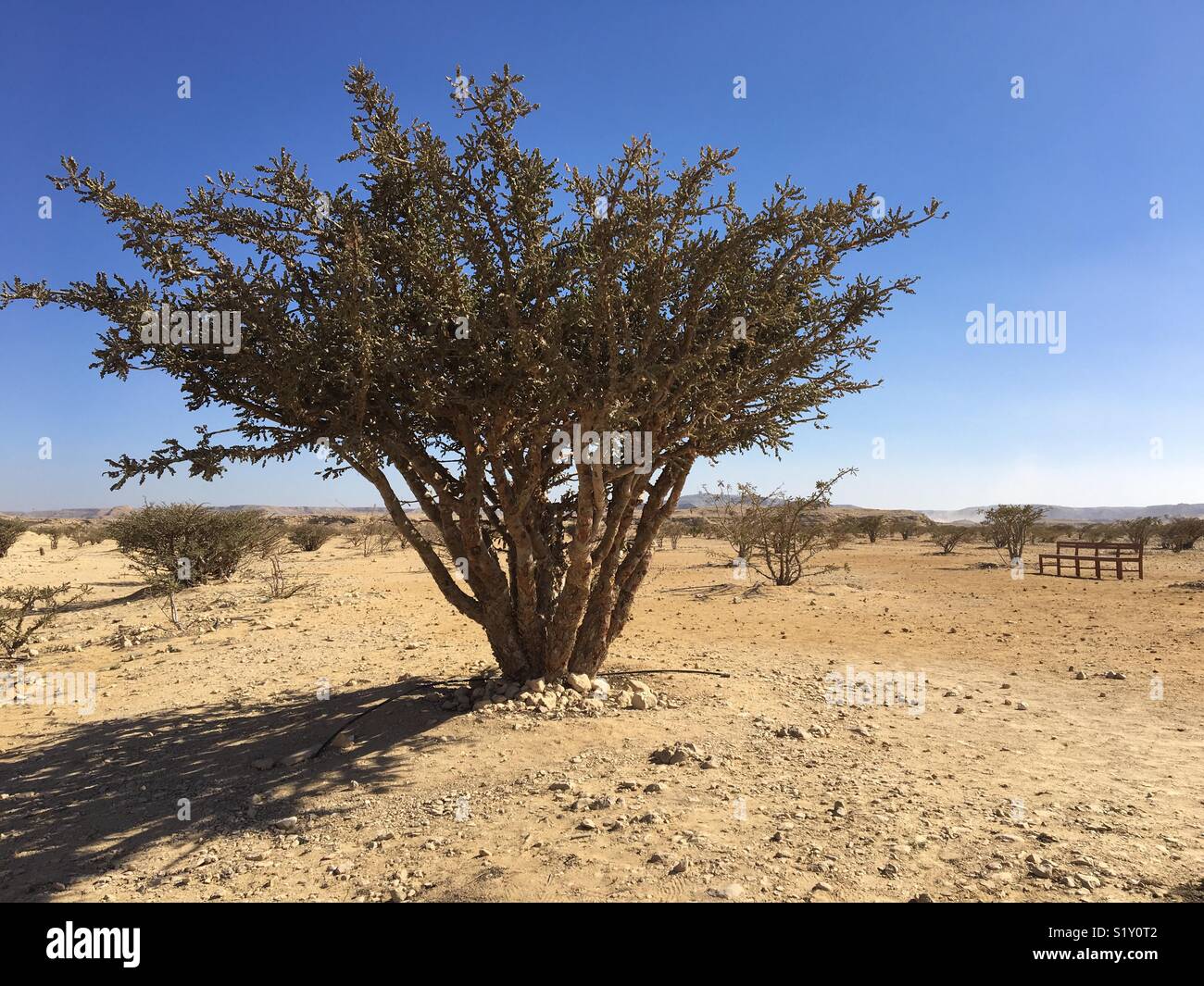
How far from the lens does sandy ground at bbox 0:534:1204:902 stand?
4078 millimetres

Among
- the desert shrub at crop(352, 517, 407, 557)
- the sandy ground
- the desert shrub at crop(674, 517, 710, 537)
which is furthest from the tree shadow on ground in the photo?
the desert shrub at crop(674, 517, 710, 537)

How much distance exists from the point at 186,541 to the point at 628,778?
17367 millimetres

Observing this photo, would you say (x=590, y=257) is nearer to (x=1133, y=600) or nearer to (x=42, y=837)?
(x=42, y=837)

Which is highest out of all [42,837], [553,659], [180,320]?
[180,320]

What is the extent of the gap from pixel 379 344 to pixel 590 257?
6.19 feet

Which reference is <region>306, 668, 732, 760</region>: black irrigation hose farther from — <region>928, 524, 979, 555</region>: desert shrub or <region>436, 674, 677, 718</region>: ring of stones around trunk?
<region>928, 524, 979, 555</region>: desert shrub

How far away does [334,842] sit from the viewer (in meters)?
4.61

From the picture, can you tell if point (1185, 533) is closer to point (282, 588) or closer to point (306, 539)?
point (282, 588)

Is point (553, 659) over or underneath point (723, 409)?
underneath

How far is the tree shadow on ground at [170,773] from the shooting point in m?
4.76

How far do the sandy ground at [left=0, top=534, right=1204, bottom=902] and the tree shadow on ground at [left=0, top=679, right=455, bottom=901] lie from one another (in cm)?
3

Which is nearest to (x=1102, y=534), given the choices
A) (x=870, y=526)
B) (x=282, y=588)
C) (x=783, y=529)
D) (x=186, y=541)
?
(x=870, y=526)

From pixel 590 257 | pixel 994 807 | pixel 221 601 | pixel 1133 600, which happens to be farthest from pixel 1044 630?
pixel 221 601

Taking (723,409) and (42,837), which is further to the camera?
(723,409)
